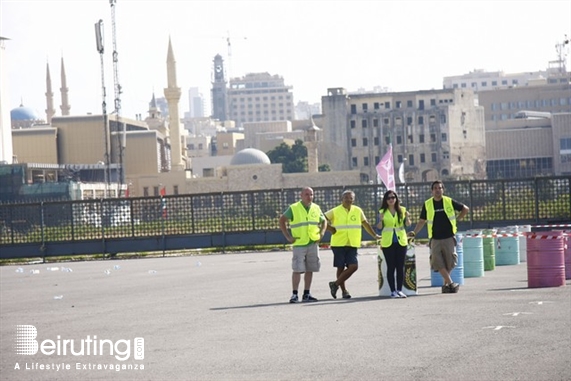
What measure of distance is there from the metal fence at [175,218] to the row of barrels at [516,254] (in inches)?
505

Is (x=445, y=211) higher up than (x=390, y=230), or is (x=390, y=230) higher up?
(x=445, y=211)

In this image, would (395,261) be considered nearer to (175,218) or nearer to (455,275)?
(455,275)

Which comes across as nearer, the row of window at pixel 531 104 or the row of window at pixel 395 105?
the row of window at pixel 395 105

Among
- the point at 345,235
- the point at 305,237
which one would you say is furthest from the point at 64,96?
the point at 305,237

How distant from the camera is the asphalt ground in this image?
12.2m

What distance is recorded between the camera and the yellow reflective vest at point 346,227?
19.7m

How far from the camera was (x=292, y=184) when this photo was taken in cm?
12131

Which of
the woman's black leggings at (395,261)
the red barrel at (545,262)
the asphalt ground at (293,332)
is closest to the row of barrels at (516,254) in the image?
the red barrel at (545,262)

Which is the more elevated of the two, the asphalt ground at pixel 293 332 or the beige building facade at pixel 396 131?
the beige building facade at pixel 396 131

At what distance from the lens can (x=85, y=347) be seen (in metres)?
14.3

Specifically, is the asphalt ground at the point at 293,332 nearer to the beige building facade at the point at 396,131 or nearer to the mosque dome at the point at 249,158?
the mosque dome at the point at 249,158

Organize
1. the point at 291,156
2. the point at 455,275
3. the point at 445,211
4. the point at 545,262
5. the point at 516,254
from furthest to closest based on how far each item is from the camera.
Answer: the point at 291,156 < the point at 516,254 < the point at 455,275 < the point at 545,262 < the point at 445,211

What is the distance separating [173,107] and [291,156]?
31856 mm

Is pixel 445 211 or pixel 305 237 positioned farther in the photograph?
pixel 445 211
